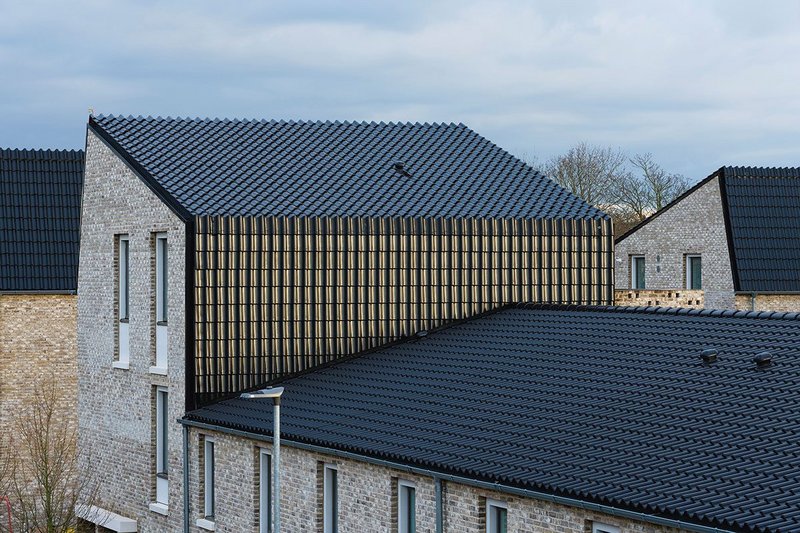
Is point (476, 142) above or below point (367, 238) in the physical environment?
above

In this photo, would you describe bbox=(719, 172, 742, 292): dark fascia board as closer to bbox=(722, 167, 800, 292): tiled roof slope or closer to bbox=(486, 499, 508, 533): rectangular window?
bbox=(722, 167, 800, 292): tiled roof slope

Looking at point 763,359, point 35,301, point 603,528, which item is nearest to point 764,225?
point 35,301

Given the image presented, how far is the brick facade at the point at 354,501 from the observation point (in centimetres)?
1441

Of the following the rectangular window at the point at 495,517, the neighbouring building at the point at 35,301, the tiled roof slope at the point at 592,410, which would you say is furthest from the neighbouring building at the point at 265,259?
the rectangular window at the point at 495,517

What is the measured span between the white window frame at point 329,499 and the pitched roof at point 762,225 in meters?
21.8

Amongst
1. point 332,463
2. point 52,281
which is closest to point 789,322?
point 332,463

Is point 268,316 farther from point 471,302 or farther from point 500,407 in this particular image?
point 500,407

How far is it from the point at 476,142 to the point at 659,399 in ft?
43.7

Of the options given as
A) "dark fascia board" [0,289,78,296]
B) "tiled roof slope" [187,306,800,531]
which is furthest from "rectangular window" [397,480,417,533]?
"dark fascia board" [0,289,78,296]

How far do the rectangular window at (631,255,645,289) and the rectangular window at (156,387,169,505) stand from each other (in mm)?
21441

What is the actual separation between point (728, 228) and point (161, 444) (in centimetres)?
1983

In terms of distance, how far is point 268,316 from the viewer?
2378cm

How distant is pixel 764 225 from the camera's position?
39406 mm

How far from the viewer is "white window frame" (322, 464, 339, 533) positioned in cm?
1875
